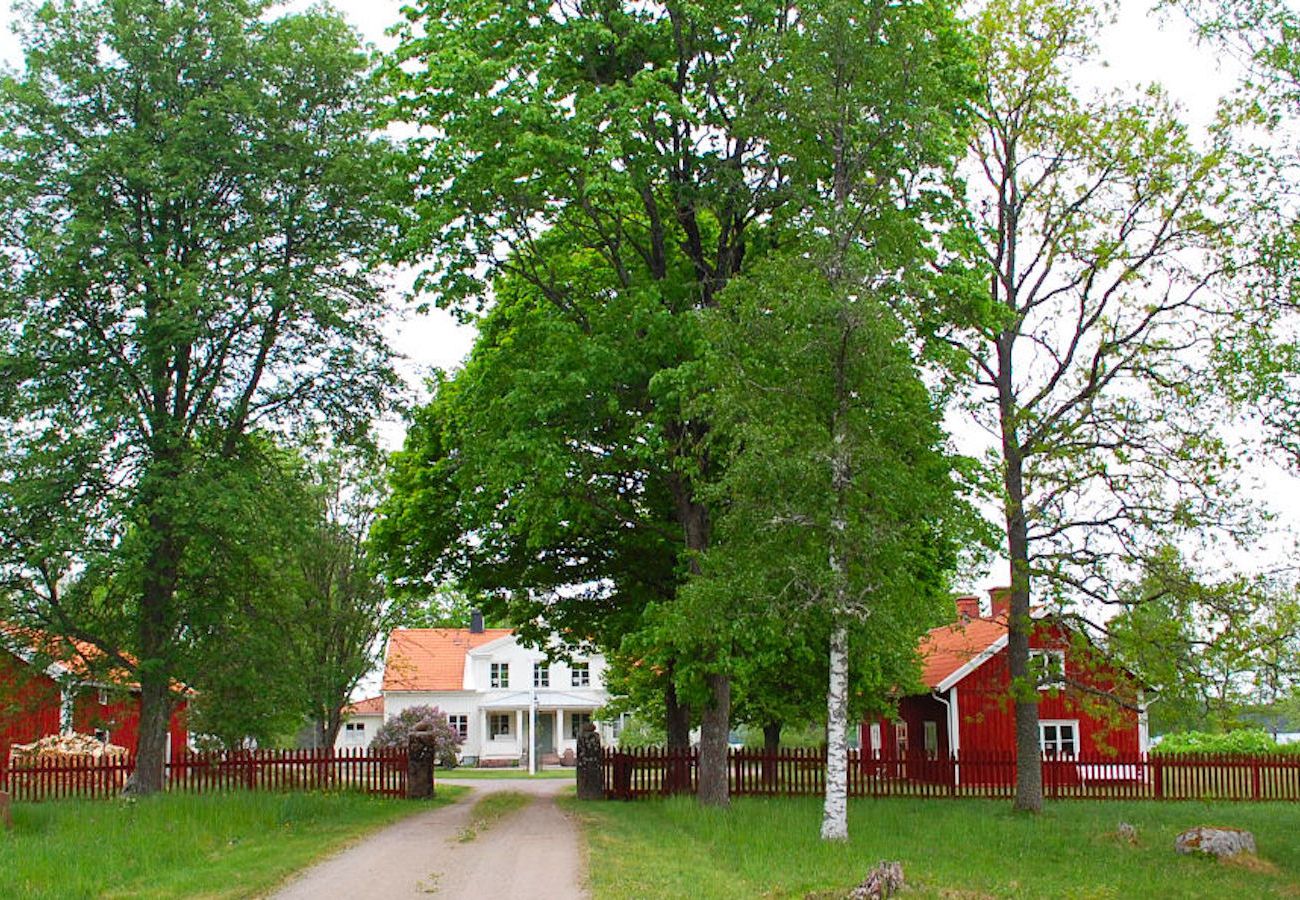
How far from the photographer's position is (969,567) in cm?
2008

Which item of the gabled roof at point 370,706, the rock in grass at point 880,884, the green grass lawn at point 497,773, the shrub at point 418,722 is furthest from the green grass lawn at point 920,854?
the gabled roof at point 370,706

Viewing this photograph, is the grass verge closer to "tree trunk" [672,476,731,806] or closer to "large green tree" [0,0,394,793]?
"tree trunk" [672,476,731,806]

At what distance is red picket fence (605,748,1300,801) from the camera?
82.8 feet

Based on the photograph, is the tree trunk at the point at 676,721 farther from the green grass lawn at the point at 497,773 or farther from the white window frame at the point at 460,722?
the white window frame at the point at 460,722

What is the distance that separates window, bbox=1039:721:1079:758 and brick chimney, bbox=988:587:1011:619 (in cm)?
841

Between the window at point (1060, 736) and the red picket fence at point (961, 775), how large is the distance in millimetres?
2464

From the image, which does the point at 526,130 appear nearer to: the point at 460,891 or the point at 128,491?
the point at 128,491

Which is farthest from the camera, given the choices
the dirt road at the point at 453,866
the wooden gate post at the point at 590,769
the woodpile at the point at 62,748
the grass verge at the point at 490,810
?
the woodpile at the point at 62,748

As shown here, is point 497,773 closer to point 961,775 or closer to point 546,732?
point 546,732

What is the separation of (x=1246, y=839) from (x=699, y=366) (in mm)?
9510

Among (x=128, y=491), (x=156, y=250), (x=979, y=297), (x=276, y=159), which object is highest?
(x=276, y=159)

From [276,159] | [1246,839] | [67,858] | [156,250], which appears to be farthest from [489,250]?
[1246,839]

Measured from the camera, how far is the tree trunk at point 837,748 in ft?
51.6

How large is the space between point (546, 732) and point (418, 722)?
50.4 feet
